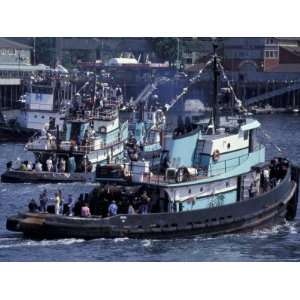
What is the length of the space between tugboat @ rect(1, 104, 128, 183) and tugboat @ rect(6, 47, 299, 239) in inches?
153

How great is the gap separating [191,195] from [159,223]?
3.01 ft

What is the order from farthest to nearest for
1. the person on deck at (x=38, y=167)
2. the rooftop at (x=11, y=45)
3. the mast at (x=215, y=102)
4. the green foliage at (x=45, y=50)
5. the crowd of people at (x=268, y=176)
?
the person on deck at (x=38, y=167), the crowd of people at (x=268, y=176), the mast at (x=215, y=102), the rooftop at (x=11, y=45), the green foliage at (x=45, y=50)

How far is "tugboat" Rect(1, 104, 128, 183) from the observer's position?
98.8 ft

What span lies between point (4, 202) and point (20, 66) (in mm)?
2222

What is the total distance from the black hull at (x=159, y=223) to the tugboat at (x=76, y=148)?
4.45 meters

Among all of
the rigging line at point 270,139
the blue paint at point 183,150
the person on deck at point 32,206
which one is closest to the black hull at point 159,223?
the person on deck at point 32,206

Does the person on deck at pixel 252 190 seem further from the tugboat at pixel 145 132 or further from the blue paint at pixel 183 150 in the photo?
the tugboat at pixel 145 132

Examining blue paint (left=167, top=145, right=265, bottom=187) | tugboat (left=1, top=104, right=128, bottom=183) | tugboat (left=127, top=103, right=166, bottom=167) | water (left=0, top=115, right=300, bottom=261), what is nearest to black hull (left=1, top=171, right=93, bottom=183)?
tugboat (left=1, top=104, right=128, bottom=183)

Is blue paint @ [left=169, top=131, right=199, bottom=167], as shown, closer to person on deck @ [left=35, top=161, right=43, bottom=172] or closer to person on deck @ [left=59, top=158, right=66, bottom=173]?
person on deck @ [left=35, top=161, right=43, bottom=172]

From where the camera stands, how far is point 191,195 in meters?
24.4

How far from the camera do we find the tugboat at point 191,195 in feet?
76.6

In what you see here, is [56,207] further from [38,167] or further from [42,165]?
[42,165]

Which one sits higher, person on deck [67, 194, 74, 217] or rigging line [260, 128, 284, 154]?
rigging line [260, 128, 284, 154]

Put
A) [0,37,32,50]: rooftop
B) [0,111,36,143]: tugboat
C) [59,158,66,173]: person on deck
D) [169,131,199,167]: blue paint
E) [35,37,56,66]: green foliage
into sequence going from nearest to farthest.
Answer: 1. [35,37,56,66]: green foliage
2. [0,37,32,50]: rooftop
3. [169,131,199,167]: blue paint
4. [59,158,66,173]: person on deck
5. [0,111,36,143]: tugboat
